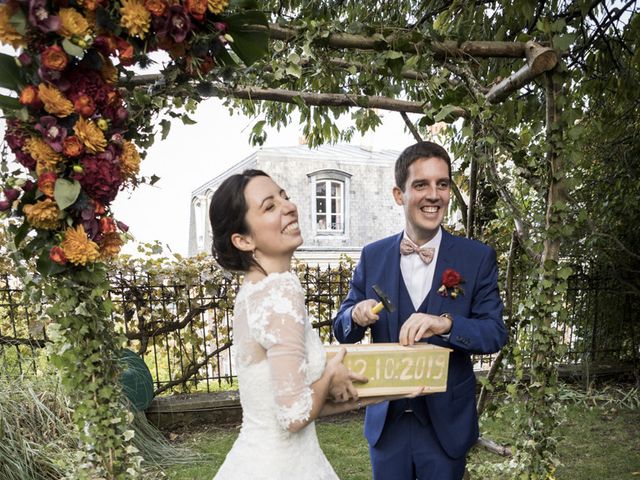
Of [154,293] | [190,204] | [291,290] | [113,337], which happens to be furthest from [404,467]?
[190,204]

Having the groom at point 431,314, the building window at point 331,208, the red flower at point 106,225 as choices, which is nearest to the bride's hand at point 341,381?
the groom at point 431,314

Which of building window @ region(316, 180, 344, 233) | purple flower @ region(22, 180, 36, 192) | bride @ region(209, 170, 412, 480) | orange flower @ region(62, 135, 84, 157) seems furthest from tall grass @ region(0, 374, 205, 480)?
building window @ region(316, 180, 344, 233)

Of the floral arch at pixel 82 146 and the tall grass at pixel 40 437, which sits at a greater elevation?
the floral arch at pixel 82 146

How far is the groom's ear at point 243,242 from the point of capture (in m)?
1.72

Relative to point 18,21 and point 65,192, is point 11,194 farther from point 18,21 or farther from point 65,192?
point 18,21

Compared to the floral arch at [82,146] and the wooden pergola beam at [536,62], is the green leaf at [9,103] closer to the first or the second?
the floral arch at [82,146]

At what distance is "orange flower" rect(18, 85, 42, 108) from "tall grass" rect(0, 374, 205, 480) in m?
2.48

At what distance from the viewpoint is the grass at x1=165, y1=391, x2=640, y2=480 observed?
458 cm

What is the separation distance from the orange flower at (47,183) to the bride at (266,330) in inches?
17.6

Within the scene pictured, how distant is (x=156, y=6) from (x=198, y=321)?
4939mm

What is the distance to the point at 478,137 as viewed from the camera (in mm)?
3066

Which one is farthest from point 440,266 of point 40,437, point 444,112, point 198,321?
point 198,321

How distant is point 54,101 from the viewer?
59.4 inches

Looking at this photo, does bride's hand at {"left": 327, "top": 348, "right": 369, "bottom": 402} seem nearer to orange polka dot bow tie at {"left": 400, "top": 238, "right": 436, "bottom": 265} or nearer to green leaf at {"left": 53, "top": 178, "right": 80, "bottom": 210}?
orange polka dot bow tie at {"left": 400, "top": 238, "right": 436, "bottom": 265}
